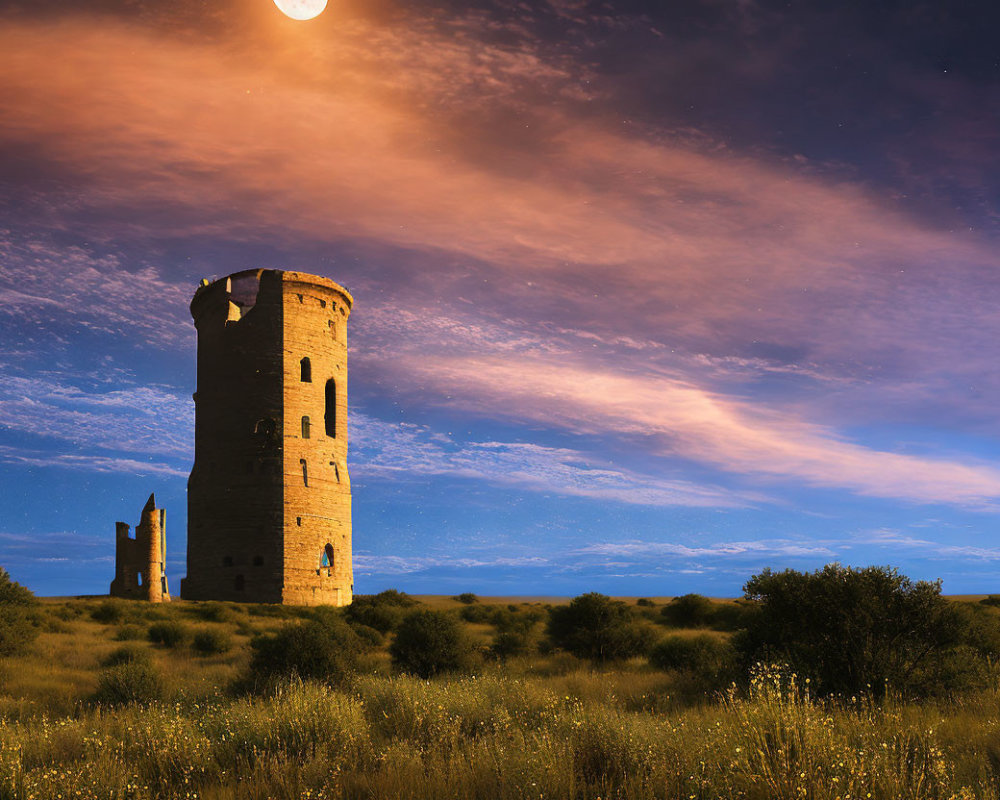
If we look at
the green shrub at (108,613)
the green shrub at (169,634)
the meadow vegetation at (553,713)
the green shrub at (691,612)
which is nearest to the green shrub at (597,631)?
the meadow vegetation at (553,713)

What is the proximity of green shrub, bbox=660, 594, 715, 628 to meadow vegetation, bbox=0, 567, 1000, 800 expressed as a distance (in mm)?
11490

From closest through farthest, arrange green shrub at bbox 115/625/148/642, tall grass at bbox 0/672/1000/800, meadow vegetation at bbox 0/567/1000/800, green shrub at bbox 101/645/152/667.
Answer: tall grass at bbox 0/672/1000/800 → meadow vegetation at bbox 0/567/1000/800 → green shrub at bbox 101/645/152/667 → green shrub at bbox 115/625/148/642

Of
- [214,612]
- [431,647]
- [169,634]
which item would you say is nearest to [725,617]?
[431,647]

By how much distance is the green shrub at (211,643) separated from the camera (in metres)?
20.3

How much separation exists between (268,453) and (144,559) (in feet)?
25.3

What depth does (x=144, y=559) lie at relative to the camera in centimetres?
3759

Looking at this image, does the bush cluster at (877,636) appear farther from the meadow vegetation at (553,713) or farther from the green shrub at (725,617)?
the green shrub at (725,617)

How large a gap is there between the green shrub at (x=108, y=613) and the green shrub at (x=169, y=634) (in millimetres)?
5675

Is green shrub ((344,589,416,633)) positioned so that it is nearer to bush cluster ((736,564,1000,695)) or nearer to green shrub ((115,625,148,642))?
green shrub ((115,625,148,642))

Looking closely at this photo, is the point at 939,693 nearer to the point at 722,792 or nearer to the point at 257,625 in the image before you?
the point at 722,792

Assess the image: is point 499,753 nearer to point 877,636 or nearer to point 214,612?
point 877,636

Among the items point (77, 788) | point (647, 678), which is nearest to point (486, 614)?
point (647, 678)

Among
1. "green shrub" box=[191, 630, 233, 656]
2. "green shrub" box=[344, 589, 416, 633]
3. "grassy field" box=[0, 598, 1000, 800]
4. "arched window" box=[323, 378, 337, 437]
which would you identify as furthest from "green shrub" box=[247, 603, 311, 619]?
"grassy field" box=[0, 598, 1000, 800]

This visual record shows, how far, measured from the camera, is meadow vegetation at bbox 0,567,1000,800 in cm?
621
